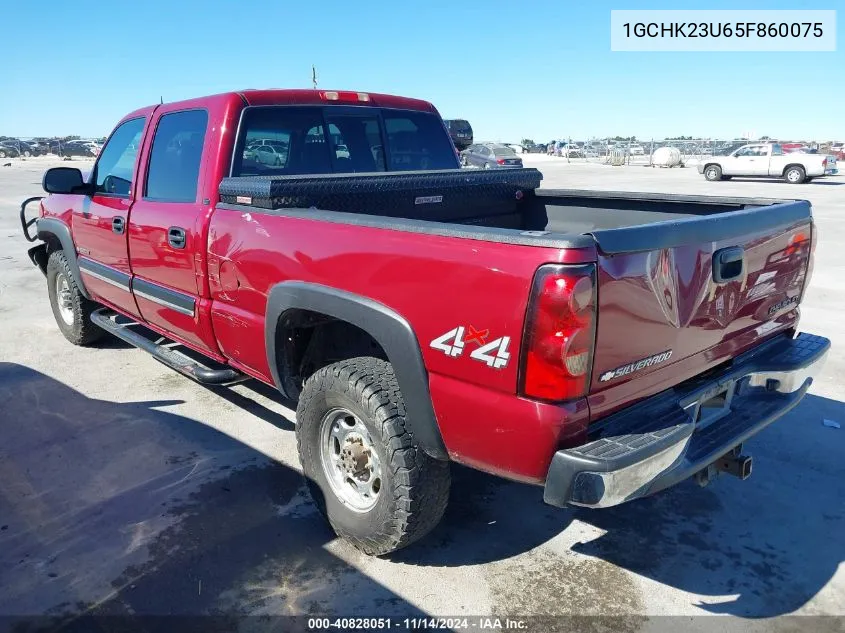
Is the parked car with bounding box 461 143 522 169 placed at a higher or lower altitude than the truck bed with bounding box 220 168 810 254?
higher

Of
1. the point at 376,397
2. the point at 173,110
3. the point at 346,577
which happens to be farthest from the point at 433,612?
the point at 173,110

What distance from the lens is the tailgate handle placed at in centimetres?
253

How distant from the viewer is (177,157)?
4043mm

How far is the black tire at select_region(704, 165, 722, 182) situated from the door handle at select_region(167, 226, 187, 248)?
87.6 ft

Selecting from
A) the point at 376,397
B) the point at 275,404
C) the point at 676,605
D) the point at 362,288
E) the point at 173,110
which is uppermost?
the point at 173,110

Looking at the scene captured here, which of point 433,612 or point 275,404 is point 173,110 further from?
point 433,612

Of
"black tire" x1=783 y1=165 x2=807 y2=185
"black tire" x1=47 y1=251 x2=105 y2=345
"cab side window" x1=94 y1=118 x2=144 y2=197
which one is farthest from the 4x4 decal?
"black tire" x1=783 y1=165 x2=807 y2=185

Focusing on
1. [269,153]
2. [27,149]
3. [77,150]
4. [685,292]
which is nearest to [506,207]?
[269,153]

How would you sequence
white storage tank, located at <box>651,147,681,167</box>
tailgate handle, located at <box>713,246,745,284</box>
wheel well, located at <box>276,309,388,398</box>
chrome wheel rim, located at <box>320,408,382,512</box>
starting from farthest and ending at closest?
white storage tank, located at <box>651,147,681,167</box>
wheel well, located at <box>276,309,388,398</box>
chrome wheel rim, located at <box>320,408,382,512</box>
tailgate handle, located at <box>713,246,745,284</box>

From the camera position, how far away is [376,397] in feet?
8.84

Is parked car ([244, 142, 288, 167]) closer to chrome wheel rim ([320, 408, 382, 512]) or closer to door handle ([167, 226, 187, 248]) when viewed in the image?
door handle ([167, 226, 187, 248])

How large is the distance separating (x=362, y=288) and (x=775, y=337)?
204cm

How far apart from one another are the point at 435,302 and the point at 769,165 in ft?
88.7

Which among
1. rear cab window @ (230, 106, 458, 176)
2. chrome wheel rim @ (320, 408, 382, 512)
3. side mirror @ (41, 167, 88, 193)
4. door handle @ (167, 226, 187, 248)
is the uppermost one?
rear cab window @ (230, 106, 458, 176)
